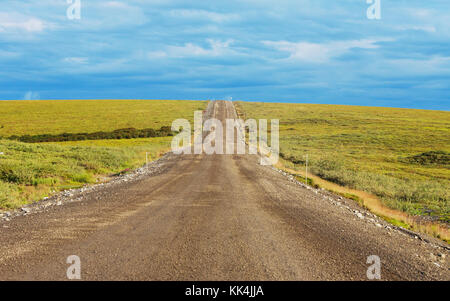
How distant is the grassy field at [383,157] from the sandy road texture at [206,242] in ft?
27.3

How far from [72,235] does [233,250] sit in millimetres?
3725

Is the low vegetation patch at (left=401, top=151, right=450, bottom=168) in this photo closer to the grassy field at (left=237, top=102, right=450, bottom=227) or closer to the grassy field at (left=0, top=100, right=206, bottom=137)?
the grassy field at (left=237, top=102, right=450, bottom=227)

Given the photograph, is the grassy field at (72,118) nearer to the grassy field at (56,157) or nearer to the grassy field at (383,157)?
the grassy field at (56,157)

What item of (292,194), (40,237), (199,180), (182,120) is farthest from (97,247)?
(182,120)

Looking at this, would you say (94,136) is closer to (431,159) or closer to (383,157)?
(383,157)

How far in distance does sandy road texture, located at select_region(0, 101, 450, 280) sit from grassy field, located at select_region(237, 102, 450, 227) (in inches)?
327

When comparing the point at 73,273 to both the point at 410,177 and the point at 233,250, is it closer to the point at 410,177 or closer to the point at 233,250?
the point at 233,250

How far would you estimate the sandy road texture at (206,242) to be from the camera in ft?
19.1

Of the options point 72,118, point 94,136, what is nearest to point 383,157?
point 94,136

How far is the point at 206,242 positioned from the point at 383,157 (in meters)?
35.9

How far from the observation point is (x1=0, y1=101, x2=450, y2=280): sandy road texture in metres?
5.84

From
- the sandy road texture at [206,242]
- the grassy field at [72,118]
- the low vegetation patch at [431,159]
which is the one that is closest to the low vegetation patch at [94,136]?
the grassy field at [72,118]

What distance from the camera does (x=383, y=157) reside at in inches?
1507
